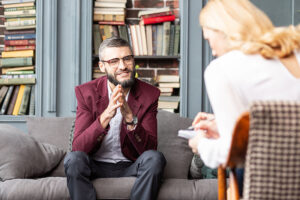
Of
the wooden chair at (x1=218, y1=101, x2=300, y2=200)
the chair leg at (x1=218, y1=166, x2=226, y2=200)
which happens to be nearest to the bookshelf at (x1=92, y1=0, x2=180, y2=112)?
the chair leg at (x1=218, y1=166, x2=226, y2=200)

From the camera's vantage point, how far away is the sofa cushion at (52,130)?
9.66 ft

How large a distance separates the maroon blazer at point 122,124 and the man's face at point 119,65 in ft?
Result: 0.36

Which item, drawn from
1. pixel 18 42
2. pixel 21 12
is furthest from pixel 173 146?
pixel 21 12

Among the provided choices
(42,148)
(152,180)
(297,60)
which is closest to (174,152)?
(152,180)

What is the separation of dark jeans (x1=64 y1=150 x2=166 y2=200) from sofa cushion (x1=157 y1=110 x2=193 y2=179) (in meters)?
0.39

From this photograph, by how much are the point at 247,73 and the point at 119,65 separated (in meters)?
1.42

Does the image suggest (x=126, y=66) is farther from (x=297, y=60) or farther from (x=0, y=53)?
(x=0, y=53)

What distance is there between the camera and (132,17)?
145 inches

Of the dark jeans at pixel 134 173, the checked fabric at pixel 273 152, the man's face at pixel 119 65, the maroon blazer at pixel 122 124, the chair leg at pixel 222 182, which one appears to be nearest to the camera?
the checked fabric at pixel 273 152

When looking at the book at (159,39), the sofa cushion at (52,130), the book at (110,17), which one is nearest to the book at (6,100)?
the sofa cushion at (52,130)

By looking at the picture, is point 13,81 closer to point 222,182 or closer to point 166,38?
point 166,38

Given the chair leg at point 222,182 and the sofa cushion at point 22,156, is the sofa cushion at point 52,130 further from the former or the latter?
the chair leg at point 222,182

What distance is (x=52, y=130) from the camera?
2.97 metres

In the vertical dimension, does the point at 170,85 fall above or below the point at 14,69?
below
